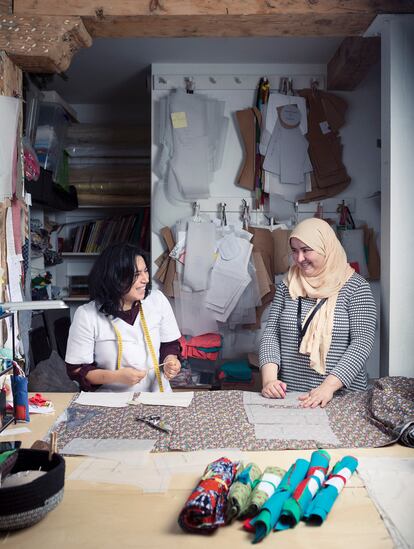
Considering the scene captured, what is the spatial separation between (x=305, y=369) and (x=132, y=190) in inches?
115

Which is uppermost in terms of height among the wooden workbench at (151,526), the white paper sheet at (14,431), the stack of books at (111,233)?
the stack of books at (111,233)

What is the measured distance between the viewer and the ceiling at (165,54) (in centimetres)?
364

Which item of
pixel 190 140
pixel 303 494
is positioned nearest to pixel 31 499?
pixel 303 494

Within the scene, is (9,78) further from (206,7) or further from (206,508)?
(206,508)

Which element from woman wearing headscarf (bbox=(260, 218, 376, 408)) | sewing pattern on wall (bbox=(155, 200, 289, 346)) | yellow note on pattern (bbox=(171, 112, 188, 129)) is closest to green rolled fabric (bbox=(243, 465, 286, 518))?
A: woman wearing headscarf (bbox=(260, 218, 376, 408))

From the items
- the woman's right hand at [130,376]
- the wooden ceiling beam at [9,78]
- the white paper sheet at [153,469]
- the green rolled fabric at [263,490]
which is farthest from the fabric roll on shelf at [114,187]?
the green rolled fabric at [263,490]

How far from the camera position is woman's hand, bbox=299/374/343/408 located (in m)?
2.09

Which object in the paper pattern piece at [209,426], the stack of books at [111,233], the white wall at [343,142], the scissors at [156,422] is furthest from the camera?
the stack of books at [111,233]

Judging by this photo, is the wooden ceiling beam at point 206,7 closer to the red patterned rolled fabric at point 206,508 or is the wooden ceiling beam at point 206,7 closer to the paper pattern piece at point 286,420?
the paper pattern piece at point 286,420

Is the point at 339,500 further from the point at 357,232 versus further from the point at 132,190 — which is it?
the point at 132,190

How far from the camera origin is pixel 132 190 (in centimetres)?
490

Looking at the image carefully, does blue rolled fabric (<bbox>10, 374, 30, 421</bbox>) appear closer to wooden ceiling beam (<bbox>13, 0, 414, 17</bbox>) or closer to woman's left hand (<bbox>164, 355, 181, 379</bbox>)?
woman's left hand (<bbox>164, 355, 181, 379</bbox>)

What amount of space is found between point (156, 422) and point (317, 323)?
0.82 metres

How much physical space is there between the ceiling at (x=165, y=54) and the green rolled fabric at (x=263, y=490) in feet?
9.64
